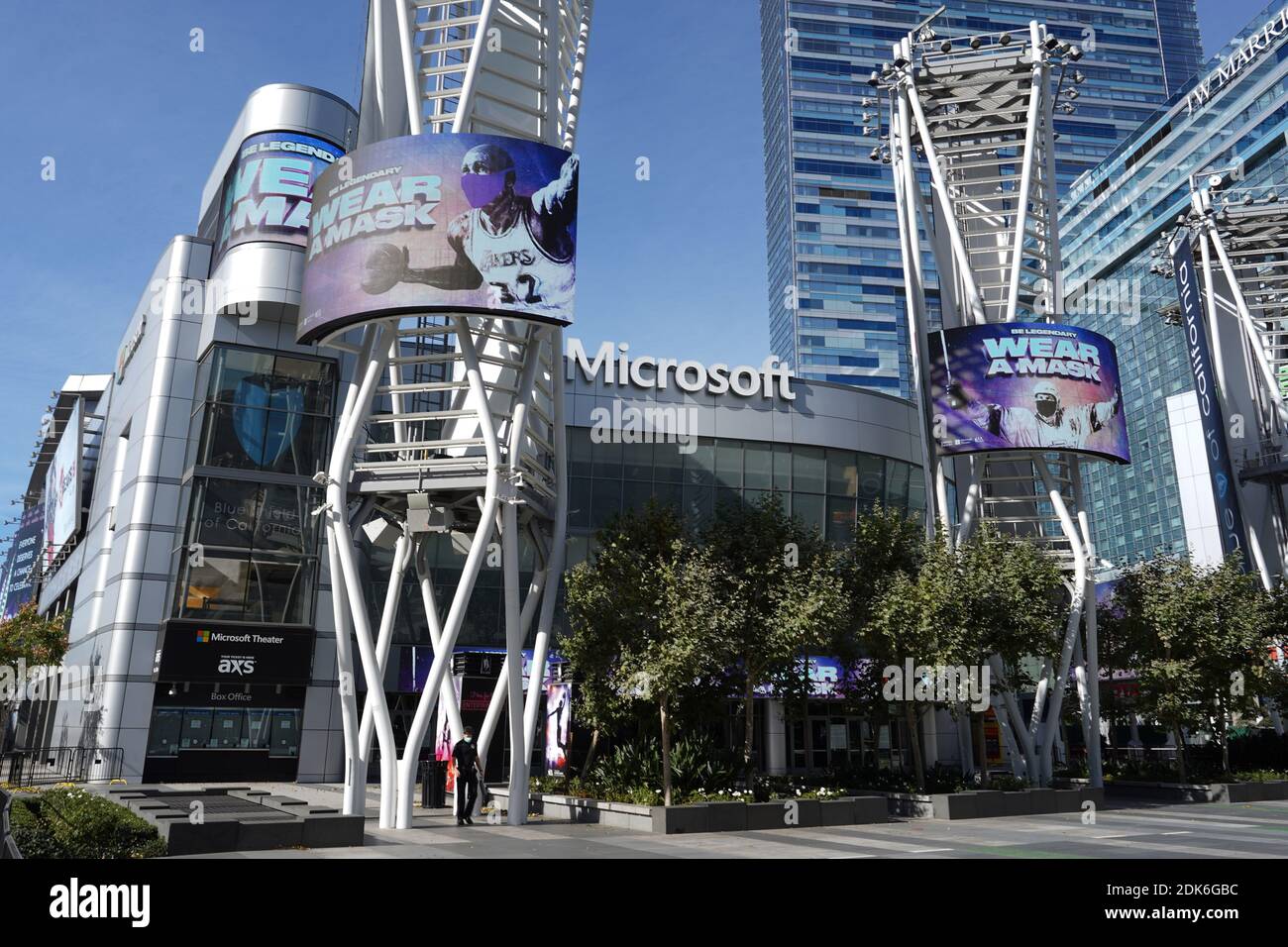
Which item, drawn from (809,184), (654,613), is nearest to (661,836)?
(654,613)

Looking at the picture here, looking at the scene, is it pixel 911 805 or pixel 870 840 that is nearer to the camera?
pixel 870 840

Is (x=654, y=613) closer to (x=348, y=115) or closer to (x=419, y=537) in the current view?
(x=419, y=537)

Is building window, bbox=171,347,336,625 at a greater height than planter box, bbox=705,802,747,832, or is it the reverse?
building window, bbox=171,347,336,625

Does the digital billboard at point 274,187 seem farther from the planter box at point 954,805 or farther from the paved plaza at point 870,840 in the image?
the planter box at point 954,805

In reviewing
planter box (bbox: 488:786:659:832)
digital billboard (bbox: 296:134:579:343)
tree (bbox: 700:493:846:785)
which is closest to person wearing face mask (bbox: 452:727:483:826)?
planter box (bbox: 488:786:659:832)

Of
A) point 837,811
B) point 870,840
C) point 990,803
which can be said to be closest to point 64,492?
point 837,811

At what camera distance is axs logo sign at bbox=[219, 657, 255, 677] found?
34.2m

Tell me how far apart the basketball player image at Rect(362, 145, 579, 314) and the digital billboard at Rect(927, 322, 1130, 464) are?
1629 centimetres

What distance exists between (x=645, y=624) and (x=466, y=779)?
5475mm

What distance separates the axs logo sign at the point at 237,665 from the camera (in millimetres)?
34156

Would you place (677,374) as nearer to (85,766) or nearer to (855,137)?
(85,766)

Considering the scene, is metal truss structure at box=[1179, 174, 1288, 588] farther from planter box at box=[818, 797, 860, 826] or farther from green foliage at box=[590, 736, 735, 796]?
green foliage at box=[590, 736, 735, 796]

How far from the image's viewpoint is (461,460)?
22.2 meters
